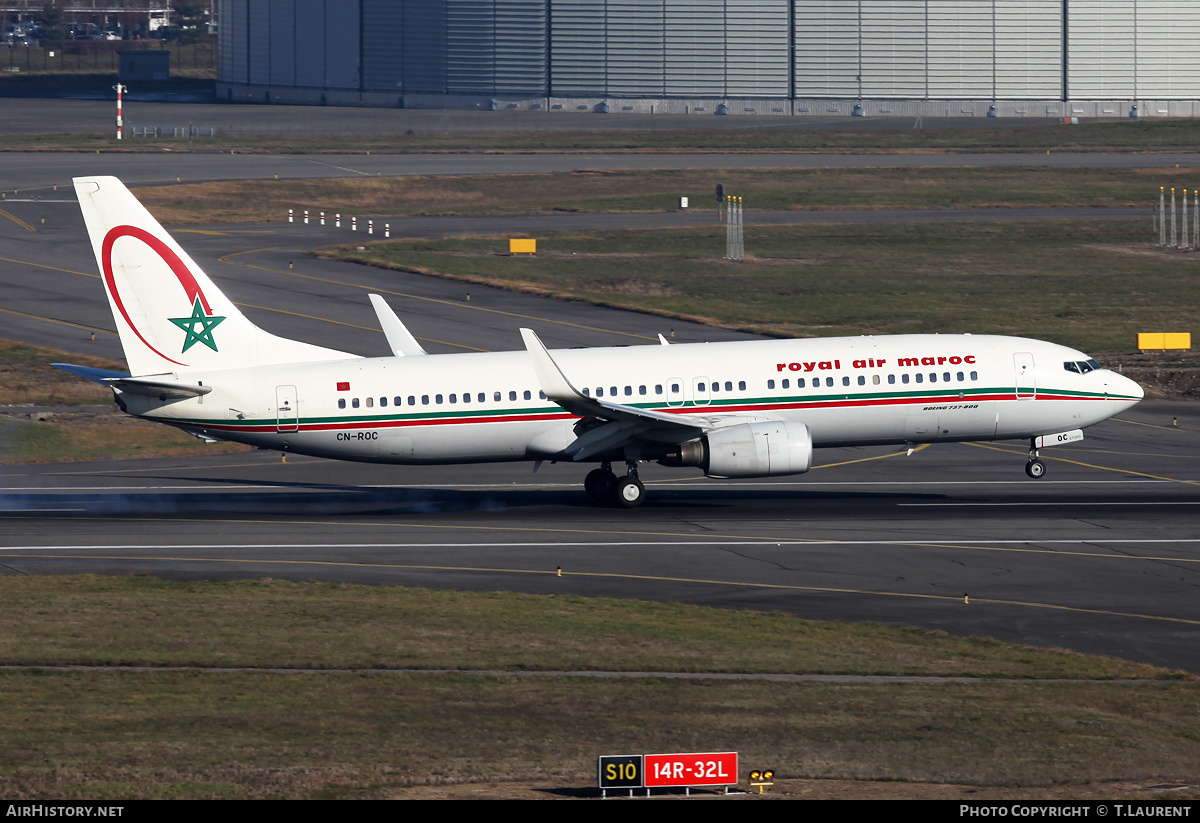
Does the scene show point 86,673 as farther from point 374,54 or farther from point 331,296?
point 374,54

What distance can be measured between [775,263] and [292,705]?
70458 millimetres

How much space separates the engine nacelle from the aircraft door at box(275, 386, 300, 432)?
11.9 m

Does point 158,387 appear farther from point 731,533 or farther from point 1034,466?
point 1034,466

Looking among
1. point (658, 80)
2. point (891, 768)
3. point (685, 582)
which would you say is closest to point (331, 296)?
point (685, 582)

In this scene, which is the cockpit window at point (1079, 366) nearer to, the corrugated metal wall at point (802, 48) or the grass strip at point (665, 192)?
the grass strip at point (665, 192)

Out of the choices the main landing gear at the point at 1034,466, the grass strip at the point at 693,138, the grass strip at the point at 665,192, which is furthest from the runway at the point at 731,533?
the grass strip at the point at 693,138

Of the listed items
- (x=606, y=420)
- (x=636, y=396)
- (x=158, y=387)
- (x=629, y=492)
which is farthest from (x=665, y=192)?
(x=158, y=387)

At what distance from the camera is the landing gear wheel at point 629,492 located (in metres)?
45.2

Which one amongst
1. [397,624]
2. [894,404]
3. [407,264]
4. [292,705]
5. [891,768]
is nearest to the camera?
[891,768]

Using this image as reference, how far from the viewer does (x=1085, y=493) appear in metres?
47.2

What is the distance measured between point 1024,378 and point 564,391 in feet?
48.3

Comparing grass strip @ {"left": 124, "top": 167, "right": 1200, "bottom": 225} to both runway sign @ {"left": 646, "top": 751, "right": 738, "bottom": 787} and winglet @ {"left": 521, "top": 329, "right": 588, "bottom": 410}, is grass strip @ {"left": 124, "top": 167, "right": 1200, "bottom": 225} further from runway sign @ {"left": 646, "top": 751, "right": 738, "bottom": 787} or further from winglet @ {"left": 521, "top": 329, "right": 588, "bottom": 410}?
runway sign @ {"left": 646, "top": 751, "right": 738, "bottom": 787}

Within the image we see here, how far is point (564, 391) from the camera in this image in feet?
135

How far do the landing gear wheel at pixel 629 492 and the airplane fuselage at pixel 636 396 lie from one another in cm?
240
